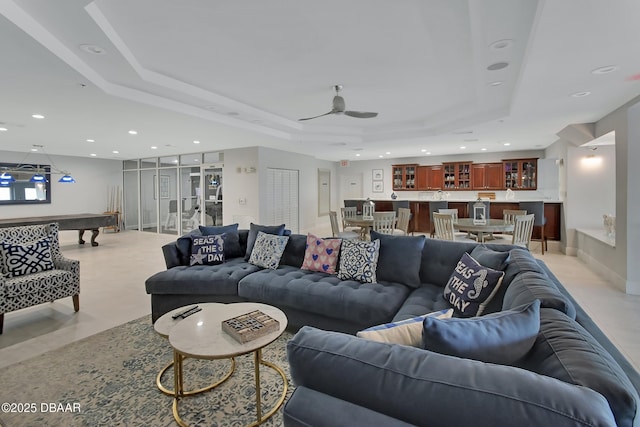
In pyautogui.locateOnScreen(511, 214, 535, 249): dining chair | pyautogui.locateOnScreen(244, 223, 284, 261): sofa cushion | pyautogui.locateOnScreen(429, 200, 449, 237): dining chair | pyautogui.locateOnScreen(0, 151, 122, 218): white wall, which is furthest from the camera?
pyautogui.locateOnScreen(0, 151, 122, 218): white wall

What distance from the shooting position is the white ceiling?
7.63ft

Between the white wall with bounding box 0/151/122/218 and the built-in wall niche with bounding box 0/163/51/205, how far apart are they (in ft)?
0.37

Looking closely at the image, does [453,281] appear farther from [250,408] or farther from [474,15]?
[474,15]

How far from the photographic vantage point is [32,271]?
341 cm

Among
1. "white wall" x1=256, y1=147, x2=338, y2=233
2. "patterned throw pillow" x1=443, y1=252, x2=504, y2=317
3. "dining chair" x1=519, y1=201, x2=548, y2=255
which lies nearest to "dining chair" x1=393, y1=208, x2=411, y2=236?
"dining chair" x1=519, y1=201, x2=548, y2=255

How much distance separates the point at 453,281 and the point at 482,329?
4.40ft

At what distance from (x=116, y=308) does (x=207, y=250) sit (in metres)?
1.25

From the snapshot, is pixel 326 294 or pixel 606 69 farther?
pixel 606 69

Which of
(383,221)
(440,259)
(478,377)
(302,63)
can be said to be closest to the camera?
(478,377)

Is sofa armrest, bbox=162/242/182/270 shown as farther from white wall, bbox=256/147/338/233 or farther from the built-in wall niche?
the built-in wall niche

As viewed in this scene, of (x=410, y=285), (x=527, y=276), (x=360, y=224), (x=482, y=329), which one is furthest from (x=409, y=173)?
(x=482, y=329)

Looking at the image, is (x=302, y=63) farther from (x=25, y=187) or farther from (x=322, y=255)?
(x=25, y=187)

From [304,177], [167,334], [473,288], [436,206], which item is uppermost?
[304,177]

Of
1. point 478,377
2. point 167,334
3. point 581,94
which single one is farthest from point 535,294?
point 581,94
